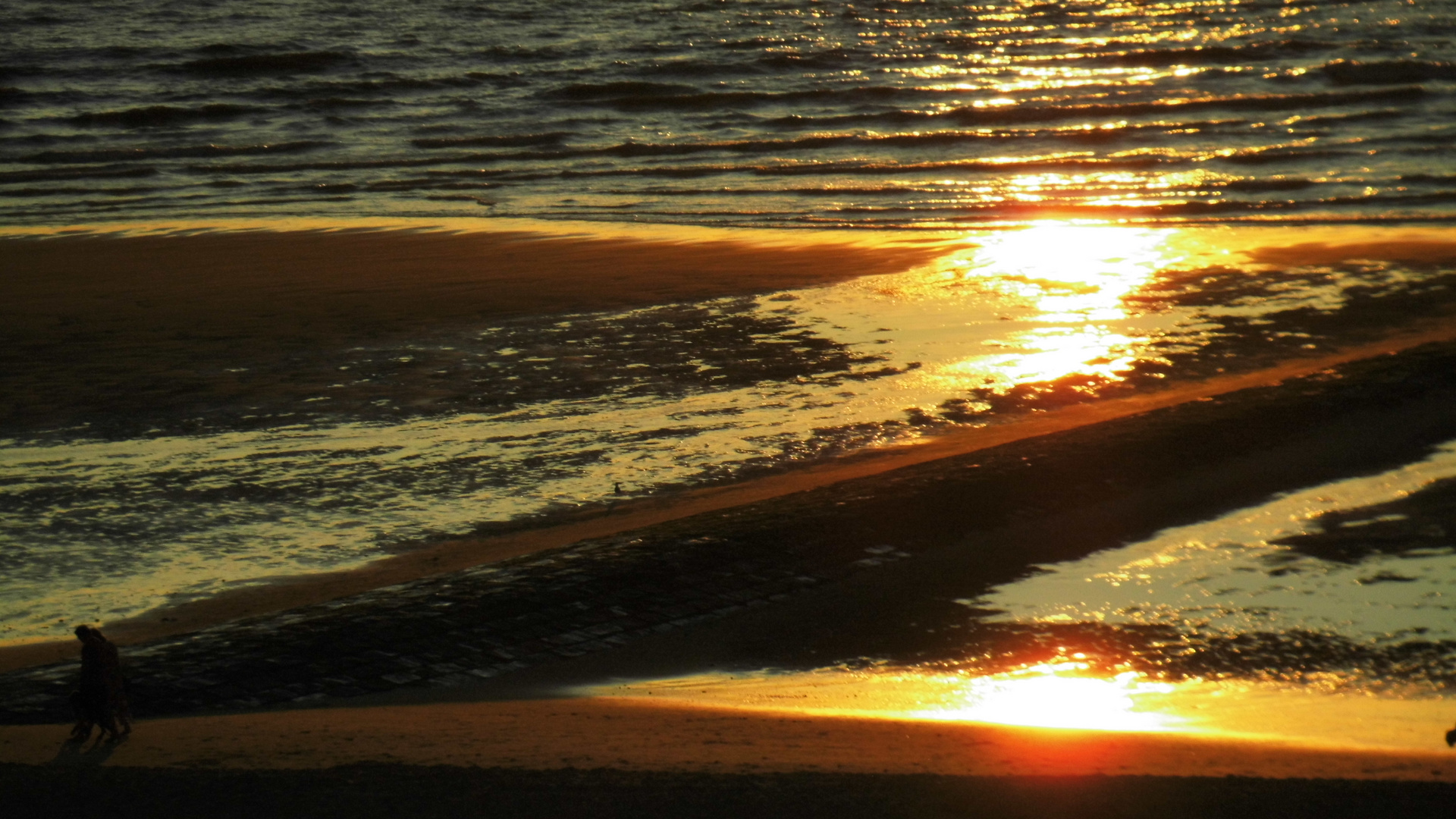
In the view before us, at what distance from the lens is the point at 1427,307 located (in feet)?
46.3

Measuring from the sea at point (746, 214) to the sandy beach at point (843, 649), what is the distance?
0.40m

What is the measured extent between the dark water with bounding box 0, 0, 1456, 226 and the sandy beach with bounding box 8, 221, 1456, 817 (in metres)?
8.04

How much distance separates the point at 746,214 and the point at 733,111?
26.3ft

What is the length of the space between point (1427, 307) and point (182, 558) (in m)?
11.1

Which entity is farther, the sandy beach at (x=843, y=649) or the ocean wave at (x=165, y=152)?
the ocean wave at (x=165, y=152)

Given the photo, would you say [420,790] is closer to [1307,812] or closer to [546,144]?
[1307,812]

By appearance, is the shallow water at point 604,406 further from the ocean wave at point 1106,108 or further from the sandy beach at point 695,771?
the ocean wave at point 1106,108

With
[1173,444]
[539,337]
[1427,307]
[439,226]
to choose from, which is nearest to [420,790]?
[1173,444]

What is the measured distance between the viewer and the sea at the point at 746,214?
9.18 metres

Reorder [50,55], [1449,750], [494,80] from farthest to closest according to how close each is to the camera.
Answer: [50,55] < [494,80] < [1449,750]

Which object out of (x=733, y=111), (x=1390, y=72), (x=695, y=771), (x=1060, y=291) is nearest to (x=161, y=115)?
(x=733, y=111)

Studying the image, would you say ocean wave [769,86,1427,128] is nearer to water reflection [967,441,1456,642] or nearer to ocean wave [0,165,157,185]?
ocean wave [0,165,157,185]

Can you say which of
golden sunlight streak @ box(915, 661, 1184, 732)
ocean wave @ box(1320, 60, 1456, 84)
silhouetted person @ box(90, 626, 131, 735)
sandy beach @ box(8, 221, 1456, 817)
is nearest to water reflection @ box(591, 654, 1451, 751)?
golden sunlight streak @ box(915, 661, 1184, 732)

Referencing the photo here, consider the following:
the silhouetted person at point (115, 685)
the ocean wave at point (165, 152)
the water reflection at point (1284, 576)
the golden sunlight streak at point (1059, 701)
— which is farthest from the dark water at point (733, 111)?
the silhouetted person at point (115, 685)
